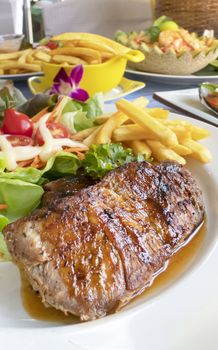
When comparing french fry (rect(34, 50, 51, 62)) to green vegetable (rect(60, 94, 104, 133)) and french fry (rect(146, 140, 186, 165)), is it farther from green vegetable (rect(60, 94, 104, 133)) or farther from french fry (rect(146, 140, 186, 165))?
french fry (rect(146, 140, 186, 165))

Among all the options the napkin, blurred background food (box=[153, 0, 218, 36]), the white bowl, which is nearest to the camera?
the white bowl

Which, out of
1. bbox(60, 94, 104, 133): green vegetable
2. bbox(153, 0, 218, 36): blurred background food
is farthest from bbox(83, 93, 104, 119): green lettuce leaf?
bbox(153, 0, 218, 36): blurred background food

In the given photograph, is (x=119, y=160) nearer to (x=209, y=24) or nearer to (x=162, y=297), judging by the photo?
(x=162, y=297)

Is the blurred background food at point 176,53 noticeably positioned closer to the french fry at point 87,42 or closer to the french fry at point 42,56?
the french fry at point 87,42

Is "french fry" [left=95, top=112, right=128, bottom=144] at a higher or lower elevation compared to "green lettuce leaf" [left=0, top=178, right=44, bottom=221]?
higher

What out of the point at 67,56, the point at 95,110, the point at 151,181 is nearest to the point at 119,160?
the point at 151,181

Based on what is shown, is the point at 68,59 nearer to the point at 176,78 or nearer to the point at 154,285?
the point at 176,78
